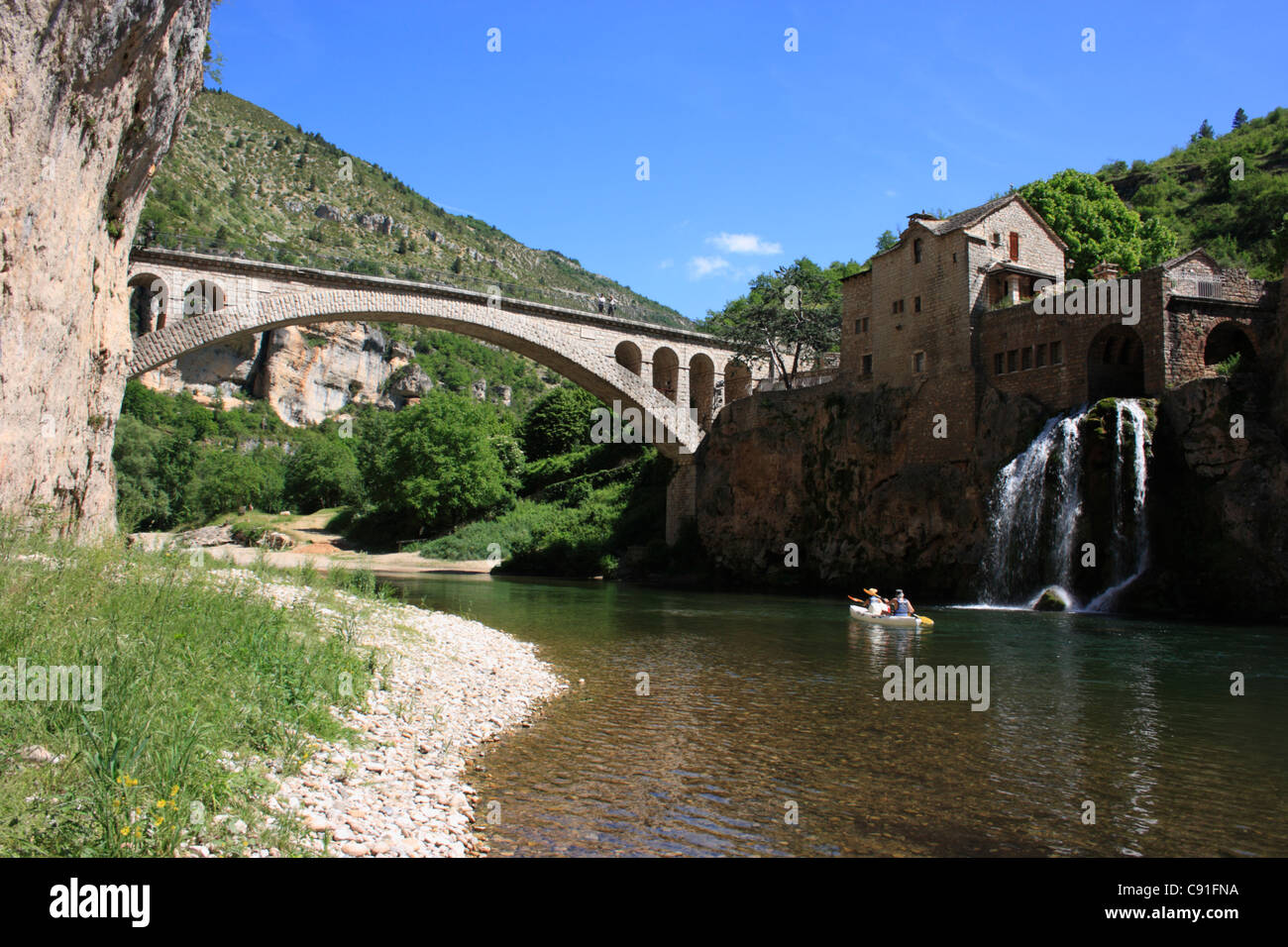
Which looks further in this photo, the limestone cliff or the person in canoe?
the limestone cliff

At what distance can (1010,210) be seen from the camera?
33.5m

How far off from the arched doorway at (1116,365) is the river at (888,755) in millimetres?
13408

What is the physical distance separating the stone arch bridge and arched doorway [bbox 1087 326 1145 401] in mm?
18061

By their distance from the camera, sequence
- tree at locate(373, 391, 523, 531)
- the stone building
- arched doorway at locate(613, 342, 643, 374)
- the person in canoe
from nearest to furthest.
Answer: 1. the person in canoe
2. the stone building
3. arched doorway at locate(613, 342, 643, 374)
4. tree at locate(373, 391, 523, 531)

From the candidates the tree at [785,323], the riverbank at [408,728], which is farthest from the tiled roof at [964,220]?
the riverbank at [408,728]

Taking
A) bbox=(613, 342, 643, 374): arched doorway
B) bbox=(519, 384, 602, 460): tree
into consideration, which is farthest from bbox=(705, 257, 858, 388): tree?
bbox=(519, 384, 602, 460): tree

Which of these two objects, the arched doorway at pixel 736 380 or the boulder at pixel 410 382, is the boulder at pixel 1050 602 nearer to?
the arched doorway at pixel 736 380

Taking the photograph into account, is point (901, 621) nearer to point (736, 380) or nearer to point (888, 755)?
point (888, 755)

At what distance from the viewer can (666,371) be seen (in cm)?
4366

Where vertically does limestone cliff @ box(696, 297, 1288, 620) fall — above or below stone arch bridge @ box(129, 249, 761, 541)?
below

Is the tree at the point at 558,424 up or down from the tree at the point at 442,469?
up

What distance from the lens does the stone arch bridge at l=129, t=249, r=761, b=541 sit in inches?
1148

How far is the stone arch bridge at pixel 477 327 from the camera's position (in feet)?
95.7

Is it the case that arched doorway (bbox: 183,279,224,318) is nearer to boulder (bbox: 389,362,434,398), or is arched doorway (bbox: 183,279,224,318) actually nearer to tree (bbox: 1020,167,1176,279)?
tree (bbox: 1020,167,1176,279)
